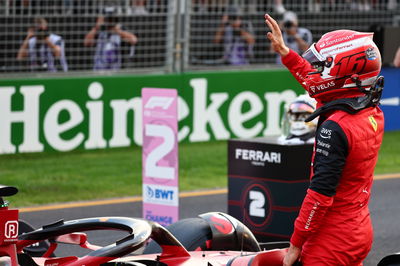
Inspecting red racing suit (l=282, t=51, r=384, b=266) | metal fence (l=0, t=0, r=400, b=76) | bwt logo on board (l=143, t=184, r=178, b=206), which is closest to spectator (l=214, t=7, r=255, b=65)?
metal fence (l=0, t=0, r=400, b=76)

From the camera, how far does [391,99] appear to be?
680 inches

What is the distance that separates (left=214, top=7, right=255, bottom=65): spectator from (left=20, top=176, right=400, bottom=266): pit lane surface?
4268 mm

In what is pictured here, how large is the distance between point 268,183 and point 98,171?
4890mm

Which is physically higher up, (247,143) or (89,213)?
(247,143)

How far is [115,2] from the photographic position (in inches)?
581

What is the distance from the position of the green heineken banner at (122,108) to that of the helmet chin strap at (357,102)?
8.94 meters

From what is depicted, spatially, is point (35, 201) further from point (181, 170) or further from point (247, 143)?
point (247, 143)

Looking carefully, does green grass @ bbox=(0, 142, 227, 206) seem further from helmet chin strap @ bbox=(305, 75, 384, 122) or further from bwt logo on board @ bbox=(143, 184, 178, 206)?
helmet chin strap @ bbox=(305, 75, 384, 122)

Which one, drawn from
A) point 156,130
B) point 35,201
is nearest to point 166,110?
point 156,130

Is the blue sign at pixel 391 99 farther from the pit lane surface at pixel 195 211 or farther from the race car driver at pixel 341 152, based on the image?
the race car driver at pixel 341 152

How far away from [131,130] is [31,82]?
164cm

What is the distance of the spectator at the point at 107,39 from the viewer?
14.7 metres

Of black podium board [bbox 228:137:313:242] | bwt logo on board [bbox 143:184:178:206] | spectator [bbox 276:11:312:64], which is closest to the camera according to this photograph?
black podium board [bbox 228:137:313:242]

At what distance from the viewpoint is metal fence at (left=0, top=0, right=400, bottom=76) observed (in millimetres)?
14062
